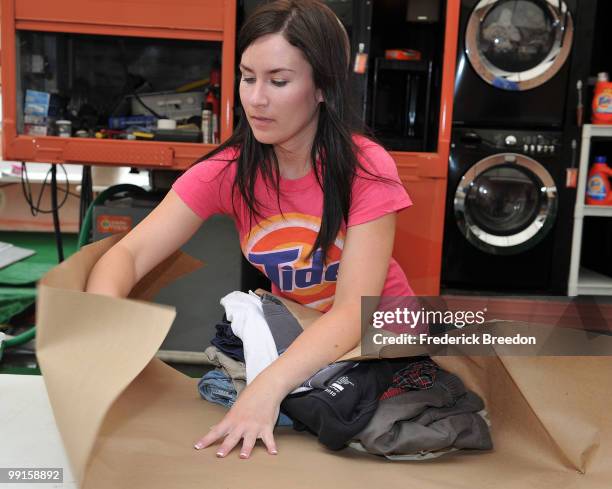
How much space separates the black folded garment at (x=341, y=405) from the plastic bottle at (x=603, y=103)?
2.46 meters

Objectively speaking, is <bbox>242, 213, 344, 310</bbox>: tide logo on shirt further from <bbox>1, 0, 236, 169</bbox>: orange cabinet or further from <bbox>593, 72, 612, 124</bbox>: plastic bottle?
<bbox>593, 72, 612, 124</bbox>: plastic bottle

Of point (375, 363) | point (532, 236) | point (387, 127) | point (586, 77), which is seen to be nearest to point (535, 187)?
point (532, 236)

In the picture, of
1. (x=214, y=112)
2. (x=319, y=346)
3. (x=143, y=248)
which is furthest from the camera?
(x=214, y=112)

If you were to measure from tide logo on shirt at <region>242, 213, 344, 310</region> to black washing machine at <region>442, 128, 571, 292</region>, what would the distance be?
72.9 inches

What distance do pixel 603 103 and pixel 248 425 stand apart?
8.69ft

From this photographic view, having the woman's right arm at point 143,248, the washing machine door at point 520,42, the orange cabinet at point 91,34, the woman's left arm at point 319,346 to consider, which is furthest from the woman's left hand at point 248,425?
the washing machine door at point 520,42

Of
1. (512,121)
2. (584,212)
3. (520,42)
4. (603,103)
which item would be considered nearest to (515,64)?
(520,42)

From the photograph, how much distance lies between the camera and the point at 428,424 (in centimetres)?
77

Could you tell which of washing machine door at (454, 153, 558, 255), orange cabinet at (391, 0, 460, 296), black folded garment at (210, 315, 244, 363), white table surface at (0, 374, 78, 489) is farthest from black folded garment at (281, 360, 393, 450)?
washing machine door at (454, 153, 558, 255)

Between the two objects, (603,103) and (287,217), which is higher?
(603,103)

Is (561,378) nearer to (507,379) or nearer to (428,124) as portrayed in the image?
(507,379)

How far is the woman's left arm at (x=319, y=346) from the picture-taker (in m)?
0.73

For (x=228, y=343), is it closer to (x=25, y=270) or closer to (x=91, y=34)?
(x=91, y=34)

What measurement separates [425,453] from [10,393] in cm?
55
